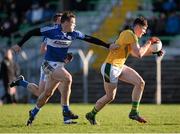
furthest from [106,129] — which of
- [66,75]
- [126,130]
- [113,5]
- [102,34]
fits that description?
[113,5]

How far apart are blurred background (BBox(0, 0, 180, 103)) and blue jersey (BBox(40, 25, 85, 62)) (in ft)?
41.5

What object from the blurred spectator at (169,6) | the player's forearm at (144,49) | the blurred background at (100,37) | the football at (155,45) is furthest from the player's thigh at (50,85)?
the blurred spectator at (169,6)

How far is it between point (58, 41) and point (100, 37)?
52.3 feet

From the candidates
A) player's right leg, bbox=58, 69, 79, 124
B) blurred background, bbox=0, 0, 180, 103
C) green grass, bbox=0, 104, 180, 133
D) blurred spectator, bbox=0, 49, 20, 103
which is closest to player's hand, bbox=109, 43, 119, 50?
player's right leg, bbox=58, 69, 79, 124

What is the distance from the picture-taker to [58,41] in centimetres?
1597

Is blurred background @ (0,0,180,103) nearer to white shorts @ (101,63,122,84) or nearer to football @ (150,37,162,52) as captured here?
football @ (150,37,162,52)

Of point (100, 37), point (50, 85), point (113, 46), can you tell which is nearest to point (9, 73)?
point (100, 37)

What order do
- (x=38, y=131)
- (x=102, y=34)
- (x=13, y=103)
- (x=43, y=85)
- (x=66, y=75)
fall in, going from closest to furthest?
(x=38, y=131)
(x=66, y=75)
(x=43, y=85)
(x=13, y=103)
(x=102, y=34)

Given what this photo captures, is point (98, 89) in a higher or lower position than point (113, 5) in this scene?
lower

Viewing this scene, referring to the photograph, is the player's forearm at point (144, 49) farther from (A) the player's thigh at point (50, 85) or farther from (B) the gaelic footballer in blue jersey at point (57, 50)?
(A) the player's thigh at point (50, 85)

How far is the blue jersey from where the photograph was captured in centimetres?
1591

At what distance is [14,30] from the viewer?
3481 cm

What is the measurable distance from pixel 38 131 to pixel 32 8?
73.0ft

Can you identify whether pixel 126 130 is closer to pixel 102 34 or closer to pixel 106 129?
pixel 106 129
